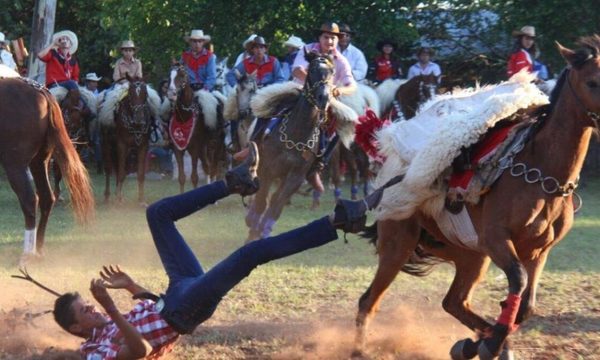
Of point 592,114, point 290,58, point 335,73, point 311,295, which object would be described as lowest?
point 311,295

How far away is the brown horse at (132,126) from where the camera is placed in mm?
15398

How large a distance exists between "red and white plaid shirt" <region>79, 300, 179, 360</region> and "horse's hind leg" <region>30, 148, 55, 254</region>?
193 inches

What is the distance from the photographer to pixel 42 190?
411 inches

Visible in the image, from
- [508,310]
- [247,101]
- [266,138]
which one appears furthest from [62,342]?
[247,101]

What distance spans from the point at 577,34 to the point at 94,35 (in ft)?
38.2

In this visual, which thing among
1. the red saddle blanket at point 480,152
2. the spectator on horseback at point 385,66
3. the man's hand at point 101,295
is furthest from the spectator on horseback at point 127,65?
the man's hand at point 101,295

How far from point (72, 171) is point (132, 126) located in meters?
5.64

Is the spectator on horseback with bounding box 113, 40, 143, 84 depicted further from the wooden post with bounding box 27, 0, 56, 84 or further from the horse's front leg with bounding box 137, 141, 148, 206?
the wooden post with bounding box 27, 0, 56, 84

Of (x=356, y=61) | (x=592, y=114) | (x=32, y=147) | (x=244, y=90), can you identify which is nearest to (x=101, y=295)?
(x=592, y=114)

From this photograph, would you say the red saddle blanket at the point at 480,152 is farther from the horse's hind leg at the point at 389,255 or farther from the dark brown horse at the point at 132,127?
the dark brown horse at the point at 132,127

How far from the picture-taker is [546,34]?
20.4 meters

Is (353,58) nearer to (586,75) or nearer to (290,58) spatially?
(290,58)

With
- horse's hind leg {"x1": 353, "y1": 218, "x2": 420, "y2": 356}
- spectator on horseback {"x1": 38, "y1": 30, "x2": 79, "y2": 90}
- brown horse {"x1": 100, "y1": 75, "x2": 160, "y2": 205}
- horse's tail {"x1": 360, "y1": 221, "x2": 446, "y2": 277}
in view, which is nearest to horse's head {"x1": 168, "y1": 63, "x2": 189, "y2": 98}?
brown horse {"x1": 100, "y1": 75, "x2": 160, "y2": 205}

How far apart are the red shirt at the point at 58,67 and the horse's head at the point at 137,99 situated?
919 millimetres
